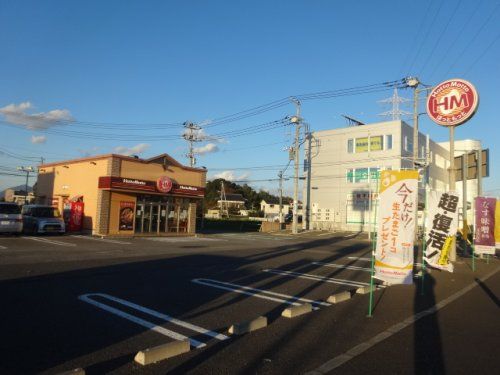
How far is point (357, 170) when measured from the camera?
43.8 meters

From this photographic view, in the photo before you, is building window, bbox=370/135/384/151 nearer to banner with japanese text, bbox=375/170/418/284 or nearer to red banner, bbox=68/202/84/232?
red banner, bbox=68/202/84/232

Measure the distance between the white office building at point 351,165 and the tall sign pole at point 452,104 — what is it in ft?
80.3

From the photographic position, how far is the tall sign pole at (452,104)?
15023 millimetres

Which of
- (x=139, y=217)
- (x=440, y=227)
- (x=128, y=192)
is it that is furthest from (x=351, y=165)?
(x=440, y=227)

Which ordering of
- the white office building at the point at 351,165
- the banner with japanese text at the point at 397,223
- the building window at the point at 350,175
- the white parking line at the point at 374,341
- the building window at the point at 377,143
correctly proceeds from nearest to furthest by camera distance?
the white parking line at the point at 374,341
the banner with japanese text at the point at 397,223
the white office building at the point at 351,165
the building window at the point at 377,143
the building window at the point at 350,175

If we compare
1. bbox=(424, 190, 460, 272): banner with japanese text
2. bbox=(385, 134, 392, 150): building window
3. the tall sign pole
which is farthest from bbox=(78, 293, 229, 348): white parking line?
bbox=(385, 134, 392, 150): building window

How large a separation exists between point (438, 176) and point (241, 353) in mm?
57641

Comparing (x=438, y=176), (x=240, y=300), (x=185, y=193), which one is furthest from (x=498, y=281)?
(x=438, y=176)

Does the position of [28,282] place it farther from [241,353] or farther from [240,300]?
[241,353]

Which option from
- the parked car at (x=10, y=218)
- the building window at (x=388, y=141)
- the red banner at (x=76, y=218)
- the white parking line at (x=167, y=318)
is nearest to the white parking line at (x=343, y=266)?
the white parking line at (x=167, y=318)

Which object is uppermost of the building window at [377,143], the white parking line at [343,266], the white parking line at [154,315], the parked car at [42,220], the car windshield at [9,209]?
the building window at [377,143]

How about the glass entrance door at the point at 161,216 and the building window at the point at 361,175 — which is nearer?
the glass entrance door at the point at 161,216

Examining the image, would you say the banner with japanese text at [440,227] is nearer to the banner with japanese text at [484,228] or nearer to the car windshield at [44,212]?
the banner with japanese text at [484,228]

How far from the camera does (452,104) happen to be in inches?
611
